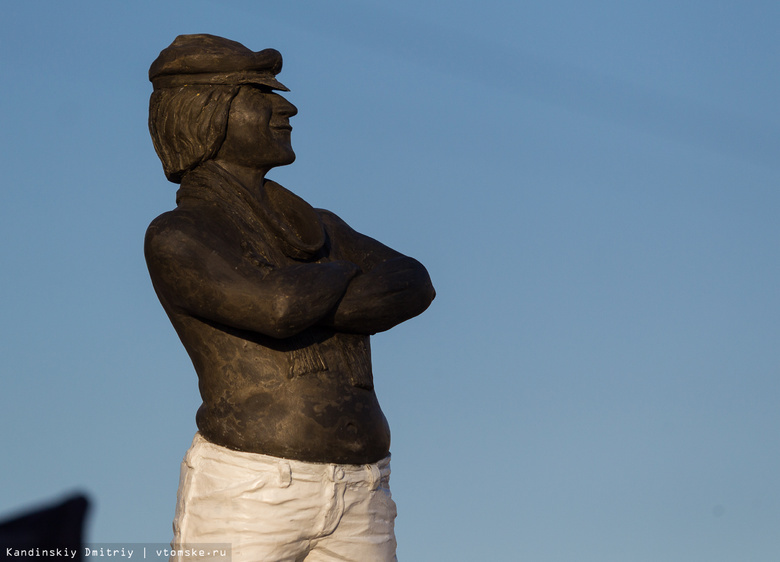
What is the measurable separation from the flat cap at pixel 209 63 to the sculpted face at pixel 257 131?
2.2 inches

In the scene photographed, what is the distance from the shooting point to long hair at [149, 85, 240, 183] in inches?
185

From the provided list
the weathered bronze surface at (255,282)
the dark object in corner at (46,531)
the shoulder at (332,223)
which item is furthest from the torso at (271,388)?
the dark object in corner at (46,531)

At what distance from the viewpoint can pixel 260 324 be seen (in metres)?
4.38

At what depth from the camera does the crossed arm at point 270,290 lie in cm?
437

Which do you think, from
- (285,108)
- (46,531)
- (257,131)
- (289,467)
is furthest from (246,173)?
(46,531)

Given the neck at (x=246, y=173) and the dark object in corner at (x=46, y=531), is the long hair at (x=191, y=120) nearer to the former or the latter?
the neck at (x=246, y=173)

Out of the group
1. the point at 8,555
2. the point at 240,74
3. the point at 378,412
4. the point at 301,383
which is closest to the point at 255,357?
the point at 301,383

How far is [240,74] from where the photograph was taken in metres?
4.74

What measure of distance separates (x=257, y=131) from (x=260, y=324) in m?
0.76

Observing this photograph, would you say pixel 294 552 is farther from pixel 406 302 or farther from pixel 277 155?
pixel 277 155

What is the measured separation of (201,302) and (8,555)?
239cm

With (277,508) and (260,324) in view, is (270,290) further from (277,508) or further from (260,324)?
(277,508)

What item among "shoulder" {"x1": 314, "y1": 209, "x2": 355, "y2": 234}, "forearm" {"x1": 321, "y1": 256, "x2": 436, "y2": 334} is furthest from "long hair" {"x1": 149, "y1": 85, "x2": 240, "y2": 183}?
"forearm" {"x1": 321, "y1": 256, "x2": 436, "y2": 334}

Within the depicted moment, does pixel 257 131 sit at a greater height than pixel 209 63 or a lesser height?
lesser
